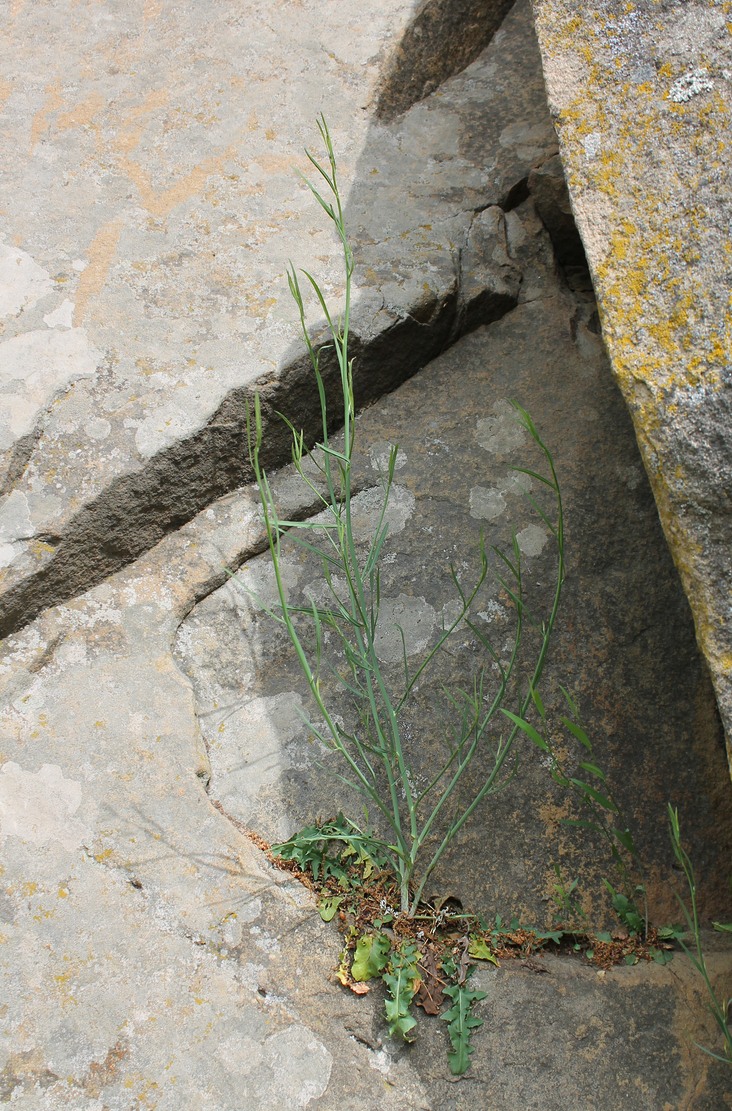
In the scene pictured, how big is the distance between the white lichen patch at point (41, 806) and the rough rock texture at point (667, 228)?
99 centimetres

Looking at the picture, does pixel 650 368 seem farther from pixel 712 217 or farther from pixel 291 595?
pixel 291 595

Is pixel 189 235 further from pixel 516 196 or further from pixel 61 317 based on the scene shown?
pixel 516 196

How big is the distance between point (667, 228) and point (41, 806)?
50.1 inches

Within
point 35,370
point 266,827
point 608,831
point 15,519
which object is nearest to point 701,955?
point 608,831

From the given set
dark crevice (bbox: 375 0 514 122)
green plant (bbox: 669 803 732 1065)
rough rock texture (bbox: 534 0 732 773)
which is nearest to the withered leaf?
green plant (bbox: 669 803 732 1065)

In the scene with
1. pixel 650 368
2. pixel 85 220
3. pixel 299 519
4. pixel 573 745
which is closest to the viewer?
pixel 650 368

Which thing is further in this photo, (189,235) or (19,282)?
(189,235)

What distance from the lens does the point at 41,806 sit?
61.6 inches

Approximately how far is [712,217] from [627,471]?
693 millimetres

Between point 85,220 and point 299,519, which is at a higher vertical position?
point 85,220

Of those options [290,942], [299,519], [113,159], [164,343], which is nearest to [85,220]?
[113,159]

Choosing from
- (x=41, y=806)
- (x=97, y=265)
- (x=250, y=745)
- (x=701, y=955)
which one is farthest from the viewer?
(x=97, y=265)

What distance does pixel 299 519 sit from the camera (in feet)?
6.43

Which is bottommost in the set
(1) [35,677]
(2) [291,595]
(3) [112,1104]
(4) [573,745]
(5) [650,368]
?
(4) [573,745]
